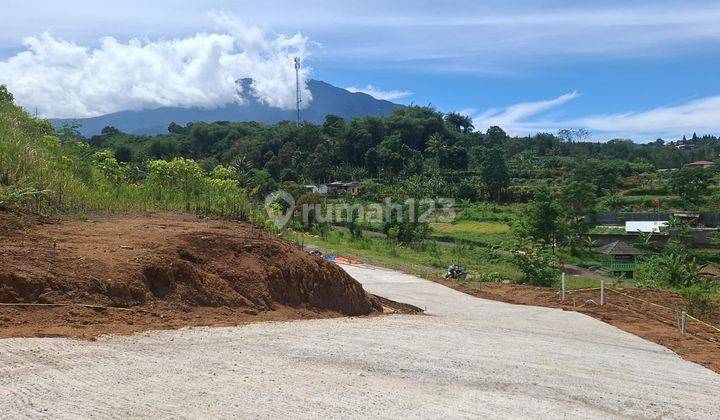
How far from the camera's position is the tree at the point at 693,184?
48.9 meters

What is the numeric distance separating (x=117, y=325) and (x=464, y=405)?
271 cm

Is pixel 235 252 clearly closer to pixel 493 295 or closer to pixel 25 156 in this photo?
pixel 25 156

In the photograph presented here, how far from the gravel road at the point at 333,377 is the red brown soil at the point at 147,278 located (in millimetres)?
400

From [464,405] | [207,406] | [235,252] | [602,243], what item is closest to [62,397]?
[207,406]

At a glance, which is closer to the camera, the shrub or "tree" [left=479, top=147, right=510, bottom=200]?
the shrub

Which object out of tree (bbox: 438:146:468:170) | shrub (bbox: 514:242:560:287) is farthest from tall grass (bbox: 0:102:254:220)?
tree (bbox: 438:146:468:170)

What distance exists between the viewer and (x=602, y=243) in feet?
124

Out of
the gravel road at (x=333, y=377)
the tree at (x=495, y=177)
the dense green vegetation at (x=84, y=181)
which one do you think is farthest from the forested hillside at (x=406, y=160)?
the gravel road at (x=333, y=377)

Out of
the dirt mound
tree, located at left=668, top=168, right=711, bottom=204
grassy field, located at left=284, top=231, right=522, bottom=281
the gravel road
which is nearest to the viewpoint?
the gravel road

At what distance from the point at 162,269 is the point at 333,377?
220 cm

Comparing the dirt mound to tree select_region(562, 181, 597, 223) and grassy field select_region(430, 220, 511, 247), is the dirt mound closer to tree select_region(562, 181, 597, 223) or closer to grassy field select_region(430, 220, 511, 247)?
grassy field select_region(430, 220, 511, 247)

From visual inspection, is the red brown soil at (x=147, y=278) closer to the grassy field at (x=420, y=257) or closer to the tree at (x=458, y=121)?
the grassy field at (x=420, y=257)

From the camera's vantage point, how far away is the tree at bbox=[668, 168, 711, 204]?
1927 inches

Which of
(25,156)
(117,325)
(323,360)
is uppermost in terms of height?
(25,156)
